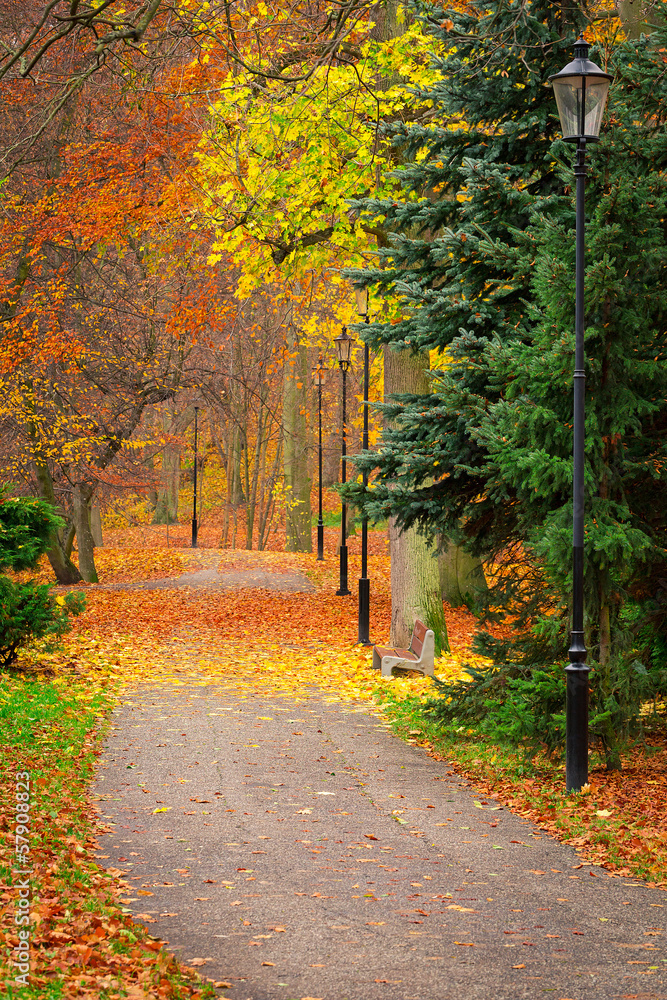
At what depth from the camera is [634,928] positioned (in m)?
5.41

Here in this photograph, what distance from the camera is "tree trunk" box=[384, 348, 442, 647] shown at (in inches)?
562

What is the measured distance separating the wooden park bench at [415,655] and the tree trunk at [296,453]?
19.1 metres

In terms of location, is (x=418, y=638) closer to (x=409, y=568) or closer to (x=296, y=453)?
(x=409, y=568)

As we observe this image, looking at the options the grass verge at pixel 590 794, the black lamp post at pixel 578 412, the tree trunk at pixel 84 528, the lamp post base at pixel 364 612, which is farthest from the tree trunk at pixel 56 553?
the black lamp post at pixel 578 412

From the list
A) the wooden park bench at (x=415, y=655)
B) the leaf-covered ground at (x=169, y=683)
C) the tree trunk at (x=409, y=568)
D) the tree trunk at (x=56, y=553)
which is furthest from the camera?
the tree trunk at (x=56, y=553)

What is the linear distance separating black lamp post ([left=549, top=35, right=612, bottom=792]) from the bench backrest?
494 centimetres

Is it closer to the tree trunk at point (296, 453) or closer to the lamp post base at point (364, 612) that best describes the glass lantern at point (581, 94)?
the lamp post base at point (364, 612)

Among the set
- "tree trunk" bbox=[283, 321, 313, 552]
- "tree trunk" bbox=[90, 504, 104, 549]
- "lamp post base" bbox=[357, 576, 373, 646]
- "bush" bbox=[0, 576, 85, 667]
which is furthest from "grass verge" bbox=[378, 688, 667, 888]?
"tree trunk" bbox=[90, 504, 104, 549]

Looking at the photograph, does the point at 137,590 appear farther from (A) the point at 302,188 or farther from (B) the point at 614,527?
(B) the point at 614,527

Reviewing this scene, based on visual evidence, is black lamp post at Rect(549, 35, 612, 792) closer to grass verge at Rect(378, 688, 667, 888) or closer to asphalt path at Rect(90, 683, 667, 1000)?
grass verge at Rect(378, 688, 667, 888)

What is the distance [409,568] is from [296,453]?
1985 centimetres

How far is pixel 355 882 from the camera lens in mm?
6035

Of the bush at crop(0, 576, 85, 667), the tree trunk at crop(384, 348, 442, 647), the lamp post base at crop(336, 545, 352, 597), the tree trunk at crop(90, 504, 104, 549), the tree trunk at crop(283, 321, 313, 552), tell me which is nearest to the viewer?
the bush at crop(0, 576, 85, 667)

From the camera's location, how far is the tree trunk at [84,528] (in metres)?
25.2
